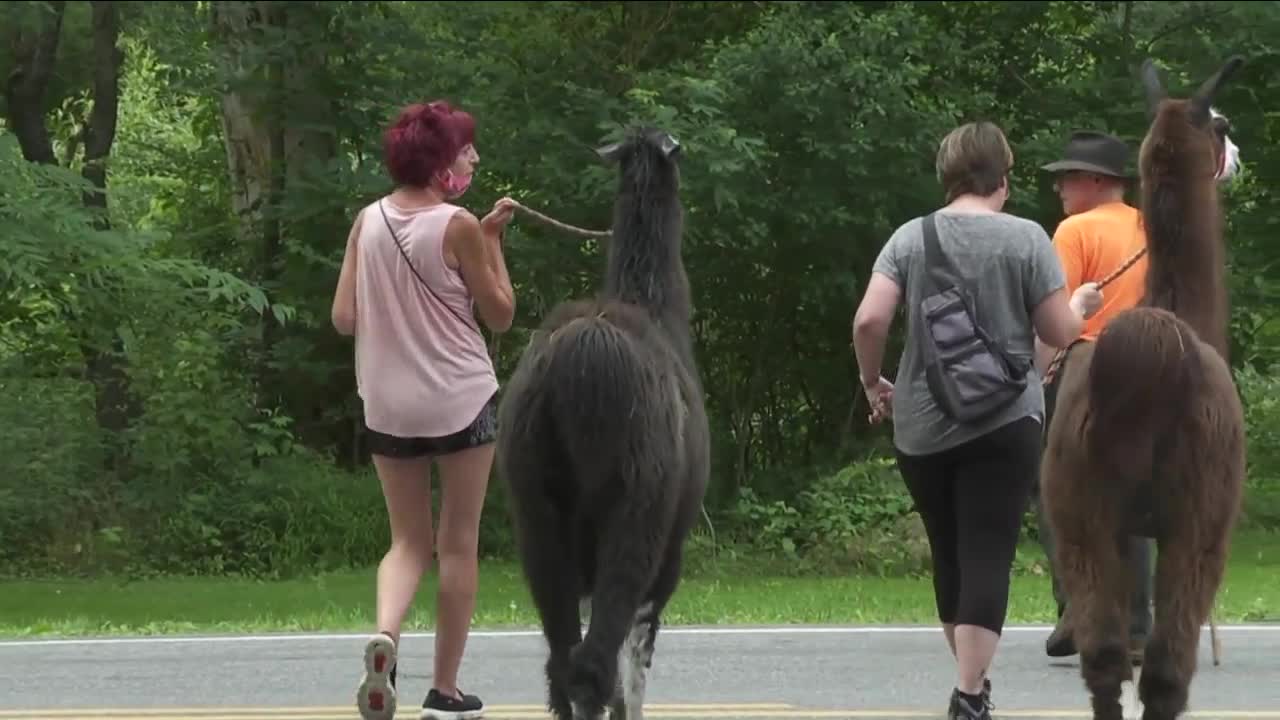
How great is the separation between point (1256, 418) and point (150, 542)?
11242 mm

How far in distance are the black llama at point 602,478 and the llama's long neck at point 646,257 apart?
0.07 feet

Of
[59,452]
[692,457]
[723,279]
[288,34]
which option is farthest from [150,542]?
[692,457]

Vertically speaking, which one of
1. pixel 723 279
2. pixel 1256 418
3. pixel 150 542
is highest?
pixel 723 279

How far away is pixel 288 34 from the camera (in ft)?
58.7

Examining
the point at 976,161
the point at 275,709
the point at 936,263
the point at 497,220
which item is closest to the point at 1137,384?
the point at 936,263

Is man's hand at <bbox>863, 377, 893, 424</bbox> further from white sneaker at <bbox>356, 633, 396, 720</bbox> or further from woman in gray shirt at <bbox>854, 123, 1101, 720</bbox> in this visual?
white sneaker at <bbox>356, 633, 396, 720</bbox>

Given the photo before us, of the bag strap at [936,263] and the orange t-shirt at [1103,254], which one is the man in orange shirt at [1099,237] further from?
the bag strap at [936,263]

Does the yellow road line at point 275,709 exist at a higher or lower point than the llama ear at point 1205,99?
lower

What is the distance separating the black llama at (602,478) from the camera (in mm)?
5594

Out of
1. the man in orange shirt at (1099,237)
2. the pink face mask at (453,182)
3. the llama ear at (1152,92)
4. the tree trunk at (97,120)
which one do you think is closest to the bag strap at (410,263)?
the pink face mask at (453,182)

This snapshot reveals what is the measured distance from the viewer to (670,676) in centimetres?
801

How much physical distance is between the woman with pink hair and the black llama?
0.31 meters

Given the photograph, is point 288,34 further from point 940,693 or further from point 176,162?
point 940,693

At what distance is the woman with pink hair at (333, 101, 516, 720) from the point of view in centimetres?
609
